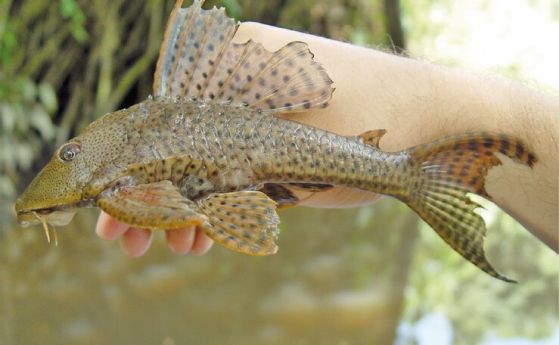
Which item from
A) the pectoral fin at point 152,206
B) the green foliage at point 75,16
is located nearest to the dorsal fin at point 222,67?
the pectoral fin at point 152,206

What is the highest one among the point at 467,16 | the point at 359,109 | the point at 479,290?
the point at 359,109

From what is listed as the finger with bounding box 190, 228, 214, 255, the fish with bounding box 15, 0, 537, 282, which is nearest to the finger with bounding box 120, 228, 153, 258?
the finger with bounding box 190, 228, 214, 255

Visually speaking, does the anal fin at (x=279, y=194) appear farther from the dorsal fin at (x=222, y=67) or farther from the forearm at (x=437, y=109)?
the forearm at (x=437, y=109)

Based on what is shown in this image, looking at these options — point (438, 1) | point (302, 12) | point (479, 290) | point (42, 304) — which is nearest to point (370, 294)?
point (479, 290)

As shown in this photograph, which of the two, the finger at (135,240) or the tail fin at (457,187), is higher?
the tail fin at (457,187)

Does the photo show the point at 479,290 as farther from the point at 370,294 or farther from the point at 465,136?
the point at 465,136

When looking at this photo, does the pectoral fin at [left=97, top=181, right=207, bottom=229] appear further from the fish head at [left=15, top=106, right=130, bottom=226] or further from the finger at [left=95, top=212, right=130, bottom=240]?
the finger at [left=95, top=212, right=130, bottom=240]

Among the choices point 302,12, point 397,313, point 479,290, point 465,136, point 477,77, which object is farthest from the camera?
point 302,12
